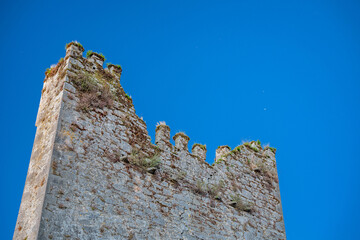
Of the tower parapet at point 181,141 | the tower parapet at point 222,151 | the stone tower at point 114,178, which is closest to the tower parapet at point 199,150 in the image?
the stone tower at point 114,178

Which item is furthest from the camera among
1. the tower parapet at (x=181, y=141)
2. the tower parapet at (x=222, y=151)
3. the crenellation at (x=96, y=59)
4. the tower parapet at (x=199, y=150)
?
the tower parapet at (x=222, y=151)

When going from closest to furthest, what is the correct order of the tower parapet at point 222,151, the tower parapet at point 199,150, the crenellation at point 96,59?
the crenellation at point 96,59 < the tower parapet at point 199,150 < the tower parapet at point 222,151

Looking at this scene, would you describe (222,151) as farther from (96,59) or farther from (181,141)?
(96,59)

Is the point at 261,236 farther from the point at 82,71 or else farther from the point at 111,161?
the point at 82,71

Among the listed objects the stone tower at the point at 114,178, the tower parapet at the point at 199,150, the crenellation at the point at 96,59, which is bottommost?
the stone tower at the point at 114,178

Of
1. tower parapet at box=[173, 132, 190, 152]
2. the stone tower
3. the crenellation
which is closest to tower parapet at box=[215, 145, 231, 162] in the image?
the stone tower

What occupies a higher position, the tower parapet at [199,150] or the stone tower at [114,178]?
the tower parapet at [199,150]

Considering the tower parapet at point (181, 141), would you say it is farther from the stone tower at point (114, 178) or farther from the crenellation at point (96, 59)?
the crenellation at point (96, 59)

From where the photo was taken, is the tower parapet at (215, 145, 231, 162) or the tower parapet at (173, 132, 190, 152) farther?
the tower parapet at (215, 145, 231, 162)

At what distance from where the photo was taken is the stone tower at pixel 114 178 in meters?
7.81

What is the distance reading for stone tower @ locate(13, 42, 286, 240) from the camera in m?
7.81

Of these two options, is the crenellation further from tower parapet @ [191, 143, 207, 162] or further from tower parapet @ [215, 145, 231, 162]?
tower parapet @ [215, 145, 231, 162]

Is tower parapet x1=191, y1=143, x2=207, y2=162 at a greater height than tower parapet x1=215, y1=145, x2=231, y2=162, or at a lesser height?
lesser

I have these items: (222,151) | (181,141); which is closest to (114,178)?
(181,141)
